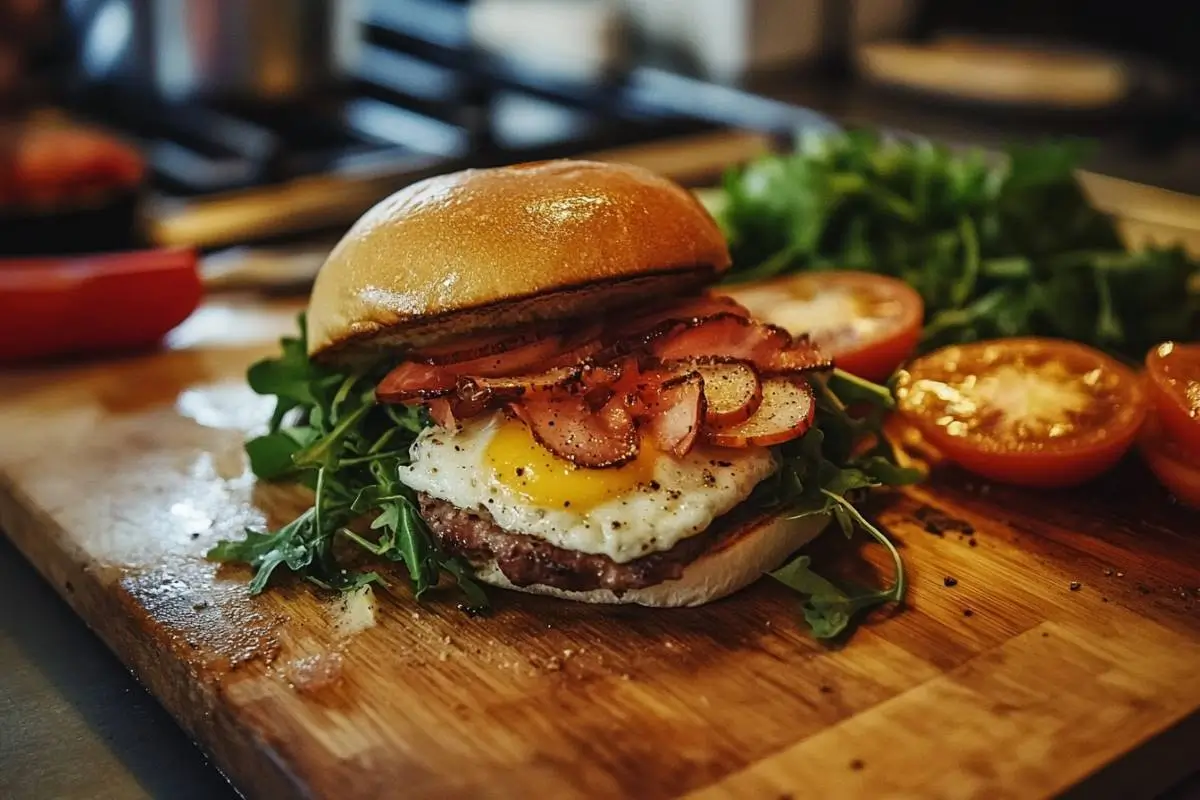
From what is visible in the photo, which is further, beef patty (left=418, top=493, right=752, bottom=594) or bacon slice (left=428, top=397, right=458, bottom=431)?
bacon slice (left=428, top=397, right=458, bottom=431)

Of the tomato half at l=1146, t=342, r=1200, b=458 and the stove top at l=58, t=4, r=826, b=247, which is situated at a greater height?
the tomato half at l=1146, t=342, r=1200, b=458

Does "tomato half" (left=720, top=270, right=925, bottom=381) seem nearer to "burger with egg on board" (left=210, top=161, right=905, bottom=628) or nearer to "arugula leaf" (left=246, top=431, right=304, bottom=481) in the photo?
"burger with egg on board" (left=210, top=161, right=905, bottom=628)

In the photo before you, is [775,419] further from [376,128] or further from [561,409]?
[376,128]

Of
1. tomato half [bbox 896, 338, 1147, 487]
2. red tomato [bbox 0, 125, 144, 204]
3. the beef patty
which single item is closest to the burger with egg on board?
the beef patty

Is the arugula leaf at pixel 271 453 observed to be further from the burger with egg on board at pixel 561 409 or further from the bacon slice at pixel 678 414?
the bacon slice at pixel 678 414

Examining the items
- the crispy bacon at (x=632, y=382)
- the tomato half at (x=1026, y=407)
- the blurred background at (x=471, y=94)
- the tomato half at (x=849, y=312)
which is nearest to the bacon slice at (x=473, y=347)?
the crispy bacon at (x=632, y=382)

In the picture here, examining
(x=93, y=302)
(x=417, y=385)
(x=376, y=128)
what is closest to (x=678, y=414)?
(x=417, y=385)

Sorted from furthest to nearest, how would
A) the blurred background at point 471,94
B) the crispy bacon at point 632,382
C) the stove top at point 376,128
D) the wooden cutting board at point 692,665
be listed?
the stove top at point 376,128, the blurred background at point 471,94, the crispy bacon at point 632,382, the wooden cutting board at point 692,665
